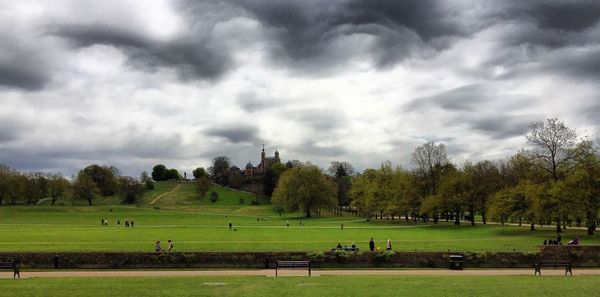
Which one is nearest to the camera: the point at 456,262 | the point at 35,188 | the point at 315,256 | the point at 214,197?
the point at 456,262

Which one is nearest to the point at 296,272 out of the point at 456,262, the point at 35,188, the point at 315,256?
the point at 315,256

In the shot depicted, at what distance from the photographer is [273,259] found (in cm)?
2858

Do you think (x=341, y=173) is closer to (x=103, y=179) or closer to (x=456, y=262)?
(x=103, y=179)

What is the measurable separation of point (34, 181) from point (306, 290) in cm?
15365

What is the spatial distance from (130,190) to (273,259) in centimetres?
14764

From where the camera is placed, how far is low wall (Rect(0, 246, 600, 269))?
2841 centimetres

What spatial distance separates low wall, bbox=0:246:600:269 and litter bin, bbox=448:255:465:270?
523 millimetres

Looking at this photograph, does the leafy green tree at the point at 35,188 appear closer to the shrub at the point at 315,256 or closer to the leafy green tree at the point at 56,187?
the leafy green tree at the point at 56,187

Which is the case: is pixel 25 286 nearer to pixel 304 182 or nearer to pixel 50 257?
pixel 50 257

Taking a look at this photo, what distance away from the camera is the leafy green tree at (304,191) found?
10900cm

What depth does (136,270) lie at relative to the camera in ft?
90.6

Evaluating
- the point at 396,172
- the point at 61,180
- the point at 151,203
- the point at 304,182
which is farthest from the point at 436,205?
the point at 61,180

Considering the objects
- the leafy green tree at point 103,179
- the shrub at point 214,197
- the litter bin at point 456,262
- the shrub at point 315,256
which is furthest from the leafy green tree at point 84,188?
the litter bin at point 456,262

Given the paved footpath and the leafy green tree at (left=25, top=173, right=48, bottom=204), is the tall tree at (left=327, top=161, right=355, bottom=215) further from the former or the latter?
the paved footpath
